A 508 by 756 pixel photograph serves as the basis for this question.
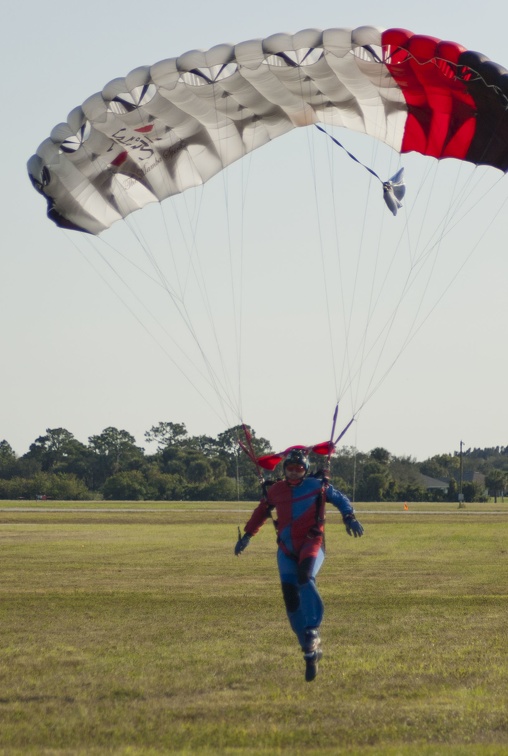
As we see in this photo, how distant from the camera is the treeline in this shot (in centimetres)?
9981

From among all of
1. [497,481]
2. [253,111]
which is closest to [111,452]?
[497,481]

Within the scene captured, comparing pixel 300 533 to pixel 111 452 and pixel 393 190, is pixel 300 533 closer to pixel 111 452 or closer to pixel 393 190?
pixel 393 190

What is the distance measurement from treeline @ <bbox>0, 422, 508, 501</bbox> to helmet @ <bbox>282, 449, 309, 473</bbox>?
65519 mm

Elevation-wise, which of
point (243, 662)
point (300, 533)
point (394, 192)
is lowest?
point (243, 662)

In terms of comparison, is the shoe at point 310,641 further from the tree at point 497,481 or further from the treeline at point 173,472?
the tree at point 497,481

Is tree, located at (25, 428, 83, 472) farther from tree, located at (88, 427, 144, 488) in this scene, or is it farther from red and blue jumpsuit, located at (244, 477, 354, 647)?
red and blue jumpsuit, located at (244, 477, 354, 647)

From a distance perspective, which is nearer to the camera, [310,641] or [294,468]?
[310,641]

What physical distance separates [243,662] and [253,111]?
7075mm

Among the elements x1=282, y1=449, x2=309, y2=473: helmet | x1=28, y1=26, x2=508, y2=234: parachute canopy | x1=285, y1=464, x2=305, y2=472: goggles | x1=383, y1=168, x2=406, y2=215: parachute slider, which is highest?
x1=28, y1=26, x2=508, y2=234: parachute canopy

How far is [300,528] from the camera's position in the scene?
1078 cm

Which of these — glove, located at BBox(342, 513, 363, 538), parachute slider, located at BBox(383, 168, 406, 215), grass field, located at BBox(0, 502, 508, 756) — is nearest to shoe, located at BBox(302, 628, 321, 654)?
grass field, located at BBox(0, 502, 508, 756)

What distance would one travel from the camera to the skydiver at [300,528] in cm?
1032

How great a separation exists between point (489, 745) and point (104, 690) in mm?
3437

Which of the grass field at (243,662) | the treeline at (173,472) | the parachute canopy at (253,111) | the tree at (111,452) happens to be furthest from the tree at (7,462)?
the parachute canopy at (253,111)
